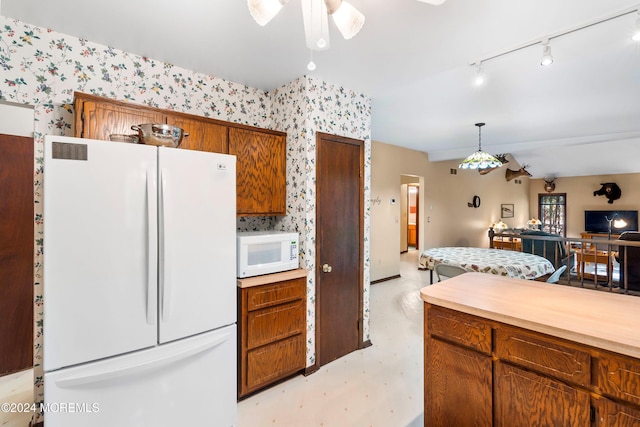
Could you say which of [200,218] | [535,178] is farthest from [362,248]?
[535,178]

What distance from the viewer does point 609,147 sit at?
6.69 metres

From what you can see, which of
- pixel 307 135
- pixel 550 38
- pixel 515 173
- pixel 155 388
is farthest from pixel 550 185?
pixel 155 388

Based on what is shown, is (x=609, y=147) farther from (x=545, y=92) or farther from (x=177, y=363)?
(x=177, y=363)

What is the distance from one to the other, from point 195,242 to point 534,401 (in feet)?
6.14

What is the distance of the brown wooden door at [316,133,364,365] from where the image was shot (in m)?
2.63

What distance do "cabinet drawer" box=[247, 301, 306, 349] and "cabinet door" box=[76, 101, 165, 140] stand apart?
154cm

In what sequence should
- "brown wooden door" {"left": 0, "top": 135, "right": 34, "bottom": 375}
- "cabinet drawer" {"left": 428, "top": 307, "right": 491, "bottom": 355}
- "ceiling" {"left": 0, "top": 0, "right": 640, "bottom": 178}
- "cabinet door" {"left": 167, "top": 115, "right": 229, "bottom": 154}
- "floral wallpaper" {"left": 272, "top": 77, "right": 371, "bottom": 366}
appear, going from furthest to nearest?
"floral wallpaper" {"left": 272, "top": 77, "right": 371, "bottom": 366} < "brown wooden door" {"left": 0, "top": 135, "right": 34, "bottom": 375} < "cabinet door" {"left": 167, "top": 115, "right": 229, "bottom": 154} < "ceiling" {"left": 0, "top": 0, "right": 640, "bottom": 178} < "cabinet drawer" {"left": 428, "top": 307, "right": 491, "bottom": 355}

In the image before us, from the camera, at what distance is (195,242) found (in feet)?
5.65

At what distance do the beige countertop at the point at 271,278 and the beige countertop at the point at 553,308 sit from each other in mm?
1068

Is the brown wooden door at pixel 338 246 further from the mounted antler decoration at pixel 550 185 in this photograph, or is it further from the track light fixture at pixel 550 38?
the mounted antler decoration at pixel 550 185

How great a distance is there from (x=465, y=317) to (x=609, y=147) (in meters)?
8.05

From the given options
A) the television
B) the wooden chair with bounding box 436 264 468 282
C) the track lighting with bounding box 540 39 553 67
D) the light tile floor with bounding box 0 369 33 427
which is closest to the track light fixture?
the track lighting with bounding box 540 39 553 67

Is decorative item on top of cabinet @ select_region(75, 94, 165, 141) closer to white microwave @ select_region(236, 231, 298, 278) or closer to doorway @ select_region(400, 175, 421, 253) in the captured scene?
white microwave @ select_region(236, 231, 298, 278)

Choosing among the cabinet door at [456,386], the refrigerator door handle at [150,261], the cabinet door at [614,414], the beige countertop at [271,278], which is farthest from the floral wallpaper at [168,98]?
the cabinet door at [614,414]
